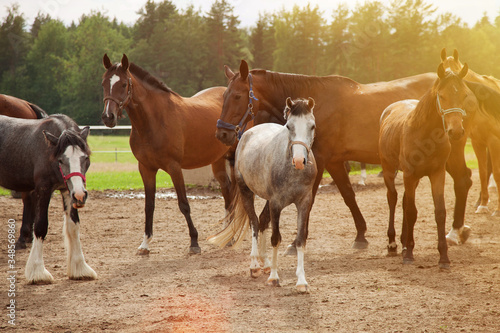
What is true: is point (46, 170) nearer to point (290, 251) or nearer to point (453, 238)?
point (290, 251)

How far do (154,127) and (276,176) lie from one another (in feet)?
8.94

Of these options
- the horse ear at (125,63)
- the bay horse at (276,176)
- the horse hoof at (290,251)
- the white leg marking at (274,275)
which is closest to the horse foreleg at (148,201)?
the bay horse at (276,176)

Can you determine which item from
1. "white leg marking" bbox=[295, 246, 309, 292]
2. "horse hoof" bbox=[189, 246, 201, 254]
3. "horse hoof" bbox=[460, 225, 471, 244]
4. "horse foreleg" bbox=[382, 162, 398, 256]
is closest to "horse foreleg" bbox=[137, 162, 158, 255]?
"horse hoof" bbox=[189, 246, 201, 254]

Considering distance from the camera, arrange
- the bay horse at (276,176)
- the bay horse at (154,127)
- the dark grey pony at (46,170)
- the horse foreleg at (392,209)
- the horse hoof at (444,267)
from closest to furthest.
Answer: the bay horse at (276,176) → the dark grey pony at (46,170) → the horse hoof at (444,267) → the horse foreleg at (392,209) → the bay horse at (154,127)

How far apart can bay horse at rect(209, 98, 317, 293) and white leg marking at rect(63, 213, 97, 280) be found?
156 centimetres

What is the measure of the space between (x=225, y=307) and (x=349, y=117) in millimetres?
3774

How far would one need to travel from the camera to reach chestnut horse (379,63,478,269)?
5426mm

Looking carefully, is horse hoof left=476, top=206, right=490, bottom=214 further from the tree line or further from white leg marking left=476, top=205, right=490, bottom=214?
the tree line

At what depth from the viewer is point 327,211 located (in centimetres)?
1056

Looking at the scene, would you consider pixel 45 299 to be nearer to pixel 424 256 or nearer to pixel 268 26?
pixel 424 256

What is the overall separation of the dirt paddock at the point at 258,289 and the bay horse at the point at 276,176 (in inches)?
15.1

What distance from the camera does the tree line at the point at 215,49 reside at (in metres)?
38.1

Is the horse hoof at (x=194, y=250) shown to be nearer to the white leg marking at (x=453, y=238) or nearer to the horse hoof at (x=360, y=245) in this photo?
the horse hoof at (x=360, y=245)

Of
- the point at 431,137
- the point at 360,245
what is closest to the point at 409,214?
the point at 431,137
